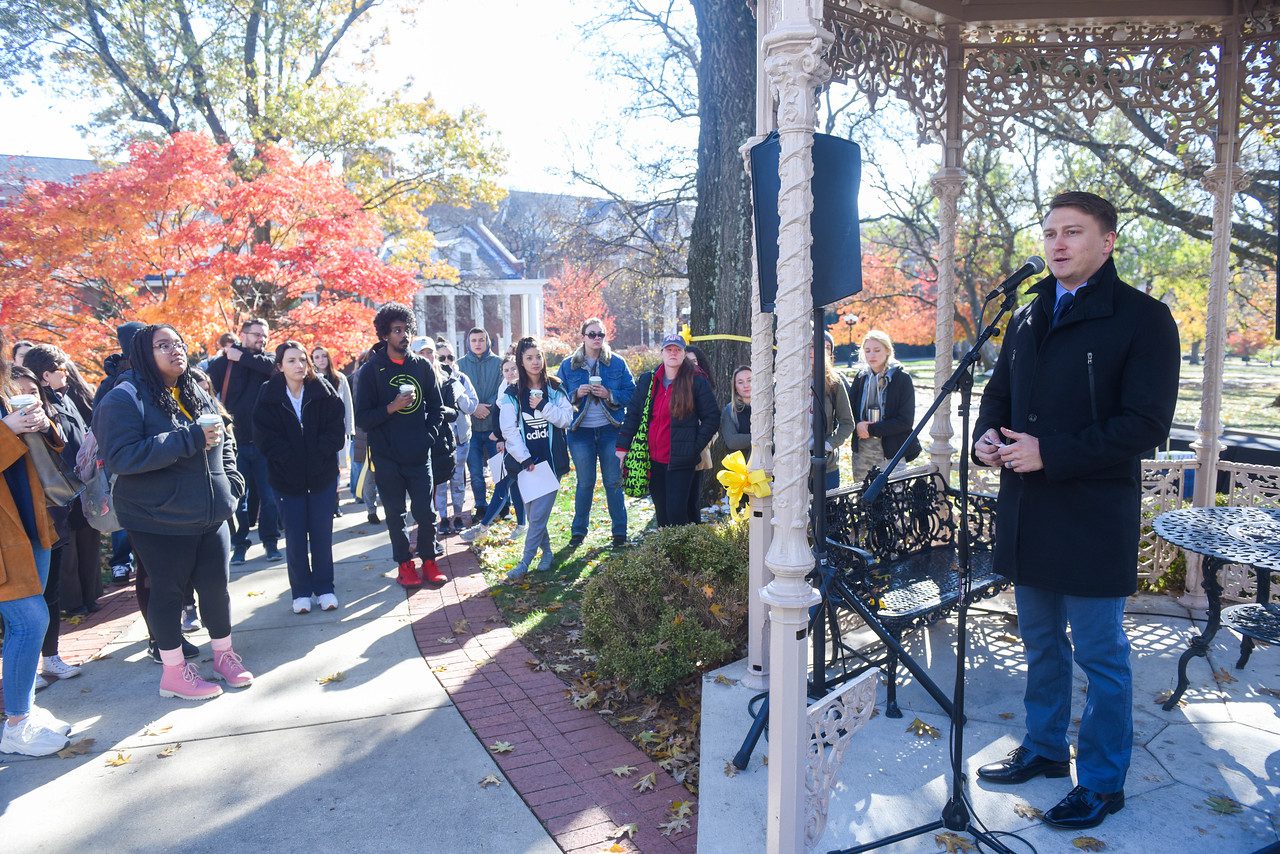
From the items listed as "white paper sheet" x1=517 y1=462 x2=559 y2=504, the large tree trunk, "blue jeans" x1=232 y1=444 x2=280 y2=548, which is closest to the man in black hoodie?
"white paper sheet" x1=517 y1=462 x2=559 y2=504

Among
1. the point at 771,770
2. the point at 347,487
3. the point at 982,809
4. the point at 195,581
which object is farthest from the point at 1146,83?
the point at 347,487

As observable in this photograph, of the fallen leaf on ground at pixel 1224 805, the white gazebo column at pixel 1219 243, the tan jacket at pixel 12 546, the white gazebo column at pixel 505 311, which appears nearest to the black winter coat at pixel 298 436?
the tan jacket at pixel 12 546

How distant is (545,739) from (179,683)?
2118mm

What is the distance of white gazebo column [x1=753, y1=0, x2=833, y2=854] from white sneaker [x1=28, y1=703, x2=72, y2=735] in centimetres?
353

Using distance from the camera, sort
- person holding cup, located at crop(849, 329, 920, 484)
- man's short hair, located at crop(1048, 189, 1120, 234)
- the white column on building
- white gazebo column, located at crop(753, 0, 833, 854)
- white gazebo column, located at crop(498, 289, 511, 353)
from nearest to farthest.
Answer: white gazebo column, located at crop(753, 0, 833, 854)
man's short hair, located at crop(1048, 189, 1120, 234)
person holding cup, located at crop(849, 329, 920, 484)
the white column on building
white gazebo column, located at crop(498, 289, 511, 353)

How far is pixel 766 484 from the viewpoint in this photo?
3.72 meters

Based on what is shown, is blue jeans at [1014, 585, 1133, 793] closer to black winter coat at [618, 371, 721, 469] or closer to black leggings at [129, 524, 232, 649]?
black winter coat at [618, 371, 721, 469]

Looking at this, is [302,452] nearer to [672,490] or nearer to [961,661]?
[672,490]

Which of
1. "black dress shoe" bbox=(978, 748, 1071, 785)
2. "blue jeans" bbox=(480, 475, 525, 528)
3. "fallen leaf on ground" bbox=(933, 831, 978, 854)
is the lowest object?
"fallen leaf on ground" bbox=(933, 831, 978, 854)

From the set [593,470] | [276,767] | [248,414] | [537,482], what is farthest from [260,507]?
[276,767]

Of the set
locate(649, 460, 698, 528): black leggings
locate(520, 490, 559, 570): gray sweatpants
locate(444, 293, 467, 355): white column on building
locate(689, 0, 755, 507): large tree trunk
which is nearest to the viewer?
locate(649, 460, 698, 528): black leggings

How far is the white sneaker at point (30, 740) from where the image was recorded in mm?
3703

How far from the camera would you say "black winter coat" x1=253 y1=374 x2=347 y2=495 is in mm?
5441

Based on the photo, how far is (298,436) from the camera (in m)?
5.50
